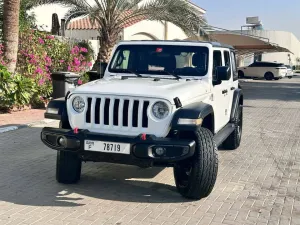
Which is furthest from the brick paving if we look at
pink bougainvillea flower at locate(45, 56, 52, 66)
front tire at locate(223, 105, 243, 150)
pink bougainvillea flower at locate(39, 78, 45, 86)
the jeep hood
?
the jeep hood

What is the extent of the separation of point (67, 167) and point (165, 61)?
1.97m

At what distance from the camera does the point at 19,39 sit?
12.6 meters

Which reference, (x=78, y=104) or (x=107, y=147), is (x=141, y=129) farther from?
(x=78, y=104)

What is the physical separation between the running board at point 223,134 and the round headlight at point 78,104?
6.18 feet

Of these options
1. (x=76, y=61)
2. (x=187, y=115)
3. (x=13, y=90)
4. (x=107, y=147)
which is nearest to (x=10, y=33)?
(x=13, y=90)

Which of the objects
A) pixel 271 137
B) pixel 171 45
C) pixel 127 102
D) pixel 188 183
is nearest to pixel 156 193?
pixel 188 183

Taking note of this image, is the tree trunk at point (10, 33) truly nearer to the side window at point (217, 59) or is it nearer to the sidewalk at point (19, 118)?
the sidewalk at point (19, 118)

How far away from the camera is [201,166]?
4766mm

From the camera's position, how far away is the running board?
5.83 m

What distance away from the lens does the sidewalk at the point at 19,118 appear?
968 cm

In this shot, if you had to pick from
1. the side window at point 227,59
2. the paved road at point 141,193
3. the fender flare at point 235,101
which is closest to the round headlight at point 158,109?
the paved road at point 141,193

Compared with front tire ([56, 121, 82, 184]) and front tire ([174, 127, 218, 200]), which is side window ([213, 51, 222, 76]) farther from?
front tire ([56, 121, 82, 184])

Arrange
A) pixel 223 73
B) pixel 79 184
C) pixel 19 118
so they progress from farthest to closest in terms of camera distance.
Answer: pixel 19 118 < pixel 223 73 < pixel 79 184

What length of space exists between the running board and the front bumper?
3.99 feet
